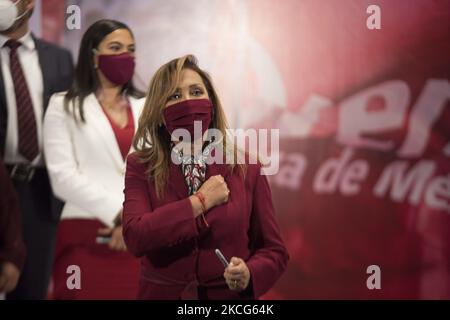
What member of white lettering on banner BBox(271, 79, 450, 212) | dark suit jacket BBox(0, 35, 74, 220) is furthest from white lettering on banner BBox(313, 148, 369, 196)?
dark suit jacket BBox(0, 35, 74, 220)

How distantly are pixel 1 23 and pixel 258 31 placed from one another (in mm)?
1100

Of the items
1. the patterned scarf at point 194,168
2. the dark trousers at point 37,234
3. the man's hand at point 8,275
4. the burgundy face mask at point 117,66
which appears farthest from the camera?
the dark trousers at point 37,234

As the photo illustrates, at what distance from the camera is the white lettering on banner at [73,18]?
9.55 feet

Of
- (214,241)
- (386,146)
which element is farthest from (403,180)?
(214,241)

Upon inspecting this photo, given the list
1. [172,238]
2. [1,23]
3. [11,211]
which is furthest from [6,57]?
[172,238]

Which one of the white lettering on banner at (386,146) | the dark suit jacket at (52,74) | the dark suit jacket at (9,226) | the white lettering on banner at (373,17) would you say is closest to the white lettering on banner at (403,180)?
the white lettering on banner at (386,146)

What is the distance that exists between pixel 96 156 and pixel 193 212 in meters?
0.73

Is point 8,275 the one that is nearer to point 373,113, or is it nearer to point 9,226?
point 9,226

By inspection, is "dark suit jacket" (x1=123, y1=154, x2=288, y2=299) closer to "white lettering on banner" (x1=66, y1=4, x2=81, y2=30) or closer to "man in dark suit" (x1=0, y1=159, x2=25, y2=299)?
"man in dark suit" (x1=0, y1=159, x2=25, y2=299)

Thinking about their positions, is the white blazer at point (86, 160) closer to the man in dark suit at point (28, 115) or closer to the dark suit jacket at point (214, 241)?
the man in dark suit at point (28, 115)

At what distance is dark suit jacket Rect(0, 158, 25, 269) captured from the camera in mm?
2443

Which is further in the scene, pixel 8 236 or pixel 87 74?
pixel 87 74

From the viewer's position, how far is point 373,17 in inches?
120

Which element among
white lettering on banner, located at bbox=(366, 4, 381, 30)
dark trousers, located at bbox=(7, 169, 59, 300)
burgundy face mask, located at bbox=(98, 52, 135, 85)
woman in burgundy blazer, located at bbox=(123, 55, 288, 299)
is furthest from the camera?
white lettering on banner, located at bbox=(366, 4, 381, 30)
